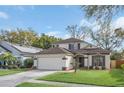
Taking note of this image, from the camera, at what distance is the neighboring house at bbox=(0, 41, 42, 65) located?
67.0 feet

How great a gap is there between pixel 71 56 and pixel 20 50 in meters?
3.76

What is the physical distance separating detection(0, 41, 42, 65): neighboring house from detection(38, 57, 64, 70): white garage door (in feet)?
2.75

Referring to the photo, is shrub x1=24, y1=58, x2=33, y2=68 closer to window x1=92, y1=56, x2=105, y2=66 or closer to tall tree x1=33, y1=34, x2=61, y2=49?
tall tree x1=33, y1=34, x2=61, y2=49

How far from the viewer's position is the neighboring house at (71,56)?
20.3m

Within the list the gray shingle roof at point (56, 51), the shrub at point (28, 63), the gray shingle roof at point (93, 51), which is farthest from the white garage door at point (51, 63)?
the gray shingle roof at point (93, 51)

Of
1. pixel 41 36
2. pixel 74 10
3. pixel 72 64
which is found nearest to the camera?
pixel 74 10

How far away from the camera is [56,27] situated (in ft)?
56.4

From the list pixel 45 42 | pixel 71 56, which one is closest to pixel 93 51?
Result: pixel 71 56

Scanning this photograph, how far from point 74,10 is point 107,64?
268 inches

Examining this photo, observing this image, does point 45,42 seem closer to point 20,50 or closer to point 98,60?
point 20,50

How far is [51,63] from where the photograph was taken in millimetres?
20188
